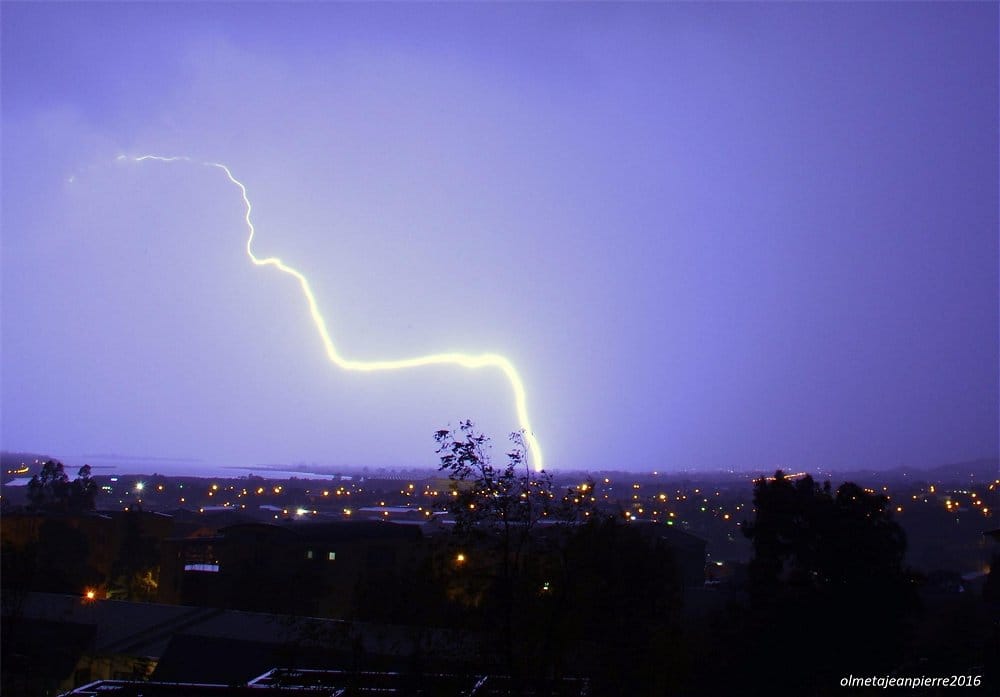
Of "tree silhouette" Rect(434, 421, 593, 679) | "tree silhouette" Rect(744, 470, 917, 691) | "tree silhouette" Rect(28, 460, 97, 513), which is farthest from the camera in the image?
"tree silhouette" Rect(28, 460, 97, 513)

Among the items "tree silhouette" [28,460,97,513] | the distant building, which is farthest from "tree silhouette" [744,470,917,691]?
"tree silhouette" [28,460,97,513]

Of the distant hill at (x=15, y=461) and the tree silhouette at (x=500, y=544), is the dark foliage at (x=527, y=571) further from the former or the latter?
the distant hill at (x=15, y=461)

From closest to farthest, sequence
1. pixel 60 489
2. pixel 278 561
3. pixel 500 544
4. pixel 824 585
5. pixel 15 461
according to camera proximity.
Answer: pixel 500 544 < pixel 824 585 < pixel 278 561 < pixel 60 489 < pixel 15 461

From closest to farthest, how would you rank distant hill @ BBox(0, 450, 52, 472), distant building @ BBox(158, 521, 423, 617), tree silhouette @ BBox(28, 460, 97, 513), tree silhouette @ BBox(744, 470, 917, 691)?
tree silhouette @ BBox(744, 470, 917, 691), distant building @ BBox(158, 521, 423, 617), tree silhouette @ BBox(28, 460, 97, 513), distant hill @ BBox(0, 450, 52, 472)

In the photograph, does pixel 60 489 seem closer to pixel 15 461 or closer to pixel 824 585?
pixel 824 585

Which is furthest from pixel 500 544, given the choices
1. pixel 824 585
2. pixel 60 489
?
pixel 60 489

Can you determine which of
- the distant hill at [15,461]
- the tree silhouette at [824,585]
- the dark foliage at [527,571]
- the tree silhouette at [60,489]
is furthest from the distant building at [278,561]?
the distant hill at [15,461]

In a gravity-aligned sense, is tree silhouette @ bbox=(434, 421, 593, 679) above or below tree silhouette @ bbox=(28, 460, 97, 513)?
above

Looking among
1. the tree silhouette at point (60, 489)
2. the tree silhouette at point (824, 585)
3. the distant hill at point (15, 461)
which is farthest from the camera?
the distant hill at point (15, 461)

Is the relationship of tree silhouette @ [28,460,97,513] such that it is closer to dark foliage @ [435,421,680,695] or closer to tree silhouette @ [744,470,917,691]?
tree silhouette @ [744,470,917,691]

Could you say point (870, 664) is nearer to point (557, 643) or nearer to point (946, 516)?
point (557, 643)

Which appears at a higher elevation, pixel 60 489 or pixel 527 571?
pixel 527 571

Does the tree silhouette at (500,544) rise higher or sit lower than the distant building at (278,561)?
higher

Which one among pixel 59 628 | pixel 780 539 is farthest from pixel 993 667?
pixel 59 628
